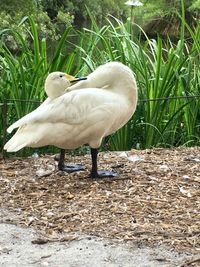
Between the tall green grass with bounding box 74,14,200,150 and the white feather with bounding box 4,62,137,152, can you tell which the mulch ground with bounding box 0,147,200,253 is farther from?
the tall green grass with bounding box 74,14,200,150

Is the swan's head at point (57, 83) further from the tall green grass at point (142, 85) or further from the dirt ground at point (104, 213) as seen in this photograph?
the tall green grass at point (142, 85)

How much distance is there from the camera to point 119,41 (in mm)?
5812

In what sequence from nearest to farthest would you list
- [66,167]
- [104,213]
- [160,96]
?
[104,213] → [66,167] → [160,96]

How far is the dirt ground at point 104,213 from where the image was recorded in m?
2.87

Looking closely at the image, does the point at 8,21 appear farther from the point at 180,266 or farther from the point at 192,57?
the point at 180,266

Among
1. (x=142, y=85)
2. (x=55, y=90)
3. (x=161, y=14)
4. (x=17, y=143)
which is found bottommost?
(x=17, y=143)

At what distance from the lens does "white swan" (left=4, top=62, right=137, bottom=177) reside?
3859 millimetres

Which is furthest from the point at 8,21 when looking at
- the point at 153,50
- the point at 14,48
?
the point at 153,50

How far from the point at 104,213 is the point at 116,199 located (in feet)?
0.72

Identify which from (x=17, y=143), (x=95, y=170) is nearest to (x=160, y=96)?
(x=95, y=170)

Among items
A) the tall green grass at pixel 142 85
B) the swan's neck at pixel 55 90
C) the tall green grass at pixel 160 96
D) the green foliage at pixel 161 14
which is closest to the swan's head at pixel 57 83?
the swan's neck at pixel 55 90

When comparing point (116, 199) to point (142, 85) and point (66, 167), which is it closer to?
point (66, 167)

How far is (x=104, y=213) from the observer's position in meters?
3.42

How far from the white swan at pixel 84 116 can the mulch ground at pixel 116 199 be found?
29 centimetres
